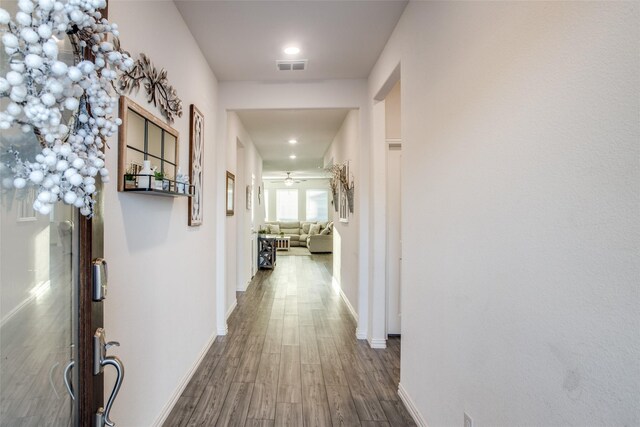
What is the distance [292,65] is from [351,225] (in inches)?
77.1

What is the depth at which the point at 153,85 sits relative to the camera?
5.78 feet

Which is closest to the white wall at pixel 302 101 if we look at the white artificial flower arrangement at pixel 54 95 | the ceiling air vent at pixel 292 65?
the ceiling air vent at pixel 292 65

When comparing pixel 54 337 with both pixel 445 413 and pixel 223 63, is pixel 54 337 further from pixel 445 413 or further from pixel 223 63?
pixel 223 63

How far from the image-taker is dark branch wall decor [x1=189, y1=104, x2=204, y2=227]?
7.84 ft

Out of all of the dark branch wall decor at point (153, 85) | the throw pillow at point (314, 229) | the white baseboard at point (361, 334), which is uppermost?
the dark branch wall decor at point (153, 85)

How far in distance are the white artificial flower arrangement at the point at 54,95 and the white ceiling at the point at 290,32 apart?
1.67 m

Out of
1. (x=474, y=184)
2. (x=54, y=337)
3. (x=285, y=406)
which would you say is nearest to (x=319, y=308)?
(x=285, y=406)

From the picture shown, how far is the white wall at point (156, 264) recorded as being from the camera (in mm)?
1427

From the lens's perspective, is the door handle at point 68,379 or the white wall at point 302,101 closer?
the door handle at point 68,379

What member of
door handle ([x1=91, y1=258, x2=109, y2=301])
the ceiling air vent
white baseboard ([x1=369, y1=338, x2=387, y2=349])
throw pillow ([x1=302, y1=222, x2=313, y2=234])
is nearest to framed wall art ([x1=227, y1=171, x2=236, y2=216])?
the ceiling air vent

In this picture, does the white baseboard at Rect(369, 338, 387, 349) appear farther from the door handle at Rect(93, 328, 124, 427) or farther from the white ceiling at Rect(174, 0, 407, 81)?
the white ceiling at Rect(174, 0, 407, 81)

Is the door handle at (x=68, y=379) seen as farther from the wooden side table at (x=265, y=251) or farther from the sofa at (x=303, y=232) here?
the sofa at (x=303, y=232)

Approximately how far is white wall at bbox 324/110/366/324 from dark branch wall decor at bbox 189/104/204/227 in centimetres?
158

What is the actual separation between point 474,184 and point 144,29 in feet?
6.07
